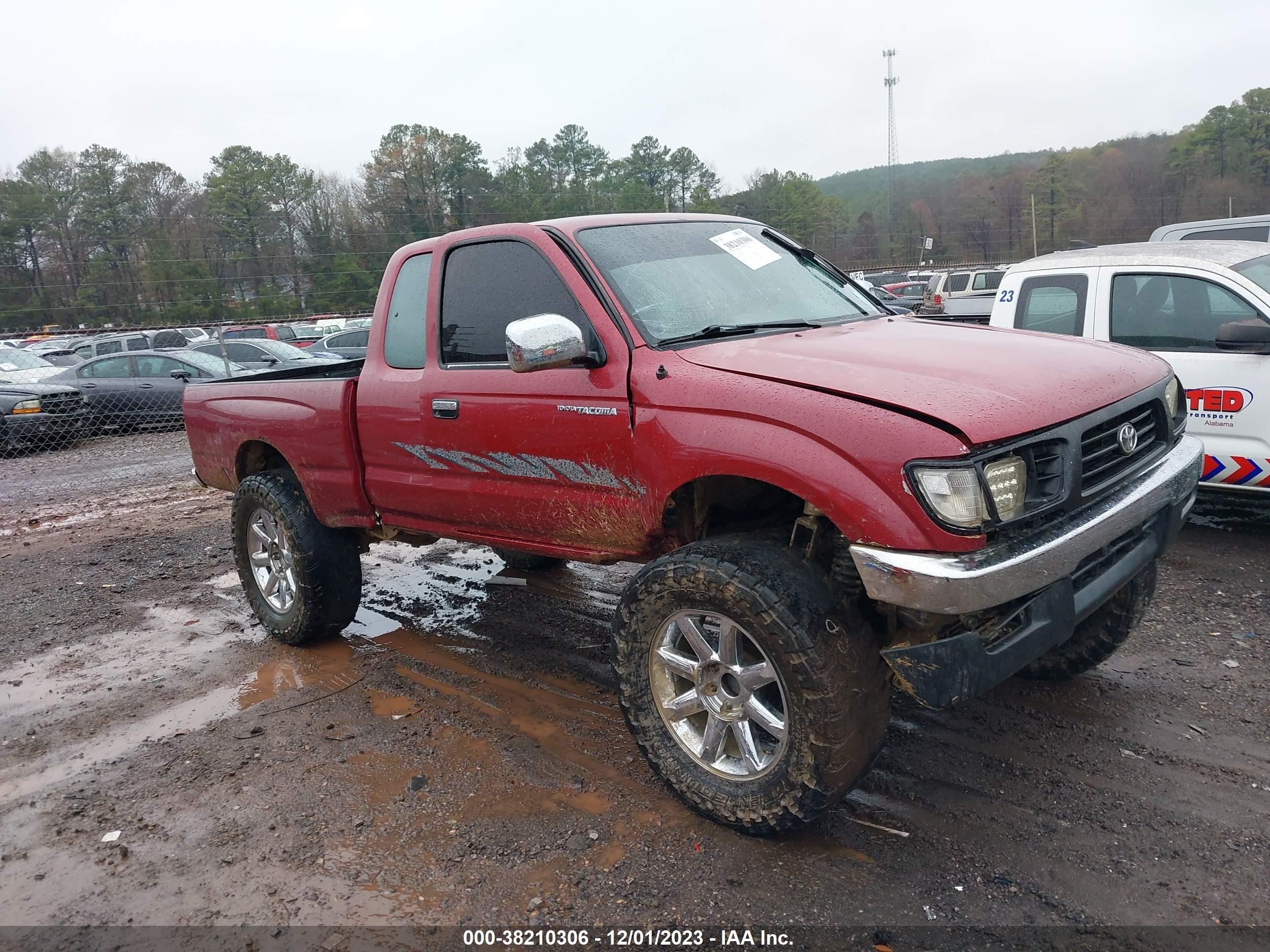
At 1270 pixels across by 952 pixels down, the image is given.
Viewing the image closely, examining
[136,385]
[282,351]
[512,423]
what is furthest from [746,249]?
[282,351]

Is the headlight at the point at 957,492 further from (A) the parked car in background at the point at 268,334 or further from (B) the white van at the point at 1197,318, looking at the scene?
(A) the parked car in background at the point at 268,334

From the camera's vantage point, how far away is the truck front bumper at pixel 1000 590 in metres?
2.45

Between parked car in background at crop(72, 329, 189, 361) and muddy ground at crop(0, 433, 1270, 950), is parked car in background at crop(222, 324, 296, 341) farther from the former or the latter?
muddy ground at crop(0, 433, 1270, 950)

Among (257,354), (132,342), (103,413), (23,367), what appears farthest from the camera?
(132,342)

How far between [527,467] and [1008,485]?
1841mm

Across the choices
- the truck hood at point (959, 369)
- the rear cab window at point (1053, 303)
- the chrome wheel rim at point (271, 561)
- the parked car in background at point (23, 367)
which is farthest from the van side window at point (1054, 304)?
the parked car in background at point (23, 367)

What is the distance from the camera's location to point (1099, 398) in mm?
2928

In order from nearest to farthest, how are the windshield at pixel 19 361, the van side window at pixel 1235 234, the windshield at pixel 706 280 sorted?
the windshield at pixel 706 280
the van side window at pixel 1235 234
the windshield at pixel 19 361

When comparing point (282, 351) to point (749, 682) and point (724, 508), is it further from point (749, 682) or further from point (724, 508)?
point (749, 682)

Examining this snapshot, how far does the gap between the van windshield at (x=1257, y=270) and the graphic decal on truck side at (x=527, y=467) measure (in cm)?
452

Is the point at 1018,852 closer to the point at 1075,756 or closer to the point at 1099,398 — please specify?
the point at 1075,756

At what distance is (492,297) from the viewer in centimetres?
390

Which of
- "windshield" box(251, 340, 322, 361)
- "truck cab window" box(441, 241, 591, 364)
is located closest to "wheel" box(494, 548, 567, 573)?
"truck cab window" box(441, 241, 591, 364)

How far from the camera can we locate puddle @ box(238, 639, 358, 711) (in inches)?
176
